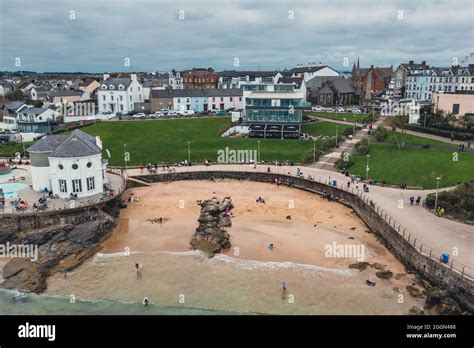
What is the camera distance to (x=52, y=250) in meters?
33.8

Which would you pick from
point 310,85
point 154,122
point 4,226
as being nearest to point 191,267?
point 4,226

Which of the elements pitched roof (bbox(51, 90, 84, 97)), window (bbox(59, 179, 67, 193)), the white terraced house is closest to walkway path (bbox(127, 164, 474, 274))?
window (bbox(59, 179, 67, 193))

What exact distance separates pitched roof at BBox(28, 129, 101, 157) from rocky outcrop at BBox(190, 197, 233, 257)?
565 inches

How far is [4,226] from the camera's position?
37469 millimetres

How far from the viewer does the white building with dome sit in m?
41.8

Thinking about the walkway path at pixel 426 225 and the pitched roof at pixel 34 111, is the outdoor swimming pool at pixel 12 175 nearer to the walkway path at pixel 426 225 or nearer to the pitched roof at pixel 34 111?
the pitched roof at pixel 34 111

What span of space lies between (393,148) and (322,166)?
1115 cm

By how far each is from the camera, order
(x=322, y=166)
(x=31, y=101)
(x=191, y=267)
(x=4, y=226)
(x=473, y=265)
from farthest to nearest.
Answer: (x=31, y=101) → (x=322, y=166) → (x=4, y=226) → (x=191, y=267) → (x=473, y=265)

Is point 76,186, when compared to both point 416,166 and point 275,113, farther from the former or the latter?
point 416,166

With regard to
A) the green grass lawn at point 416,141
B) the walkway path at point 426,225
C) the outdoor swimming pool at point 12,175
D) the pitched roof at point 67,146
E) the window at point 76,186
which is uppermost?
the pitched roof at point 67,146

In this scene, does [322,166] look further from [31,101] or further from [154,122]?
[31,101]

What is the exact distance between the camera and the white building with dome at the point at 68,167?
137ft

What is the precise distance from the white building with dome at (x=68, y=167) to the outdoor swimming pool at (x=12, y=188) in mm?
2317

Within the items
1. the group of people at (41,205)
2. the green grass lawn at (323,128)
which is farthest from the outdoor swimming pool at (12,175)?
the green grass lawn at (323,128)
